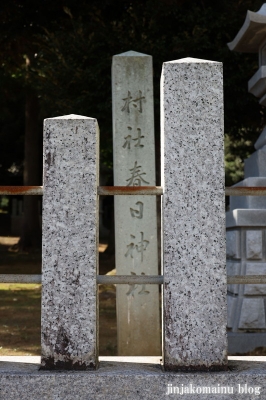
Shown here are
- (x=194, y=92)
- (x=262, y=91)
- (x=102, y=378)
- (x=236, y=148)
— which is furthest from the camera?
(x=236, y=148)

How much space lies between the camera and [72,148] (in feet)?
9.51

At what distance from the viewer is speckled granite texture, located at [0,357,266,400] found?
8.98 ft

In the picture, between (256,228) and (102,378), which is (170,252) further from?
(256,228)

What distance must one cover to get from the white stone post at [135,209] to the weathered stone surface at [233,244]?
86 cm

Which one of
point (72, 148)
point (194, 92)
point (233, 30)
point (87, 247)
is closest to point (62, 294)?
point (87, 247)

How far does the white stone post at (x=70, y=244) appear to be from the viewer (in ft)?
9.29

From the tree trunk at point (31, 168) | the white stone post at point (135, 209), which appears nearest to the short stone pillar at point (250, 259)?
the white stone post at point (135, 209)

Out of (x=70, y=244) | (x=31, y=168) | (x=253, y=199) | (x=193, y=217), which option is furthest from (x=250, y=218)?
(x=31, y=168)

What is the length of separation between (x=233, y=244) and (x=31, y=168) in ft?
38.3

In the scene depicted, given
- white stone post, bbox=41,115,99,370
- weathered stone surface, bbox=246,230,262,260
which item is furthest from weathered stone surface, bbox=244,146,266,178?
white stone post, bbox=41,115,99,370

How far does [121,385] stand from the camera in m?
2.74

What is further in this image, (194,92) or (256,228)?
(256,228)

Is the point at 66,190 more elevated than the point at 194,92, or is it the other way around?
the point at 194,92

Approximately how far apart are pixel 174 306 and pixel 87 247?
515 millimetres
